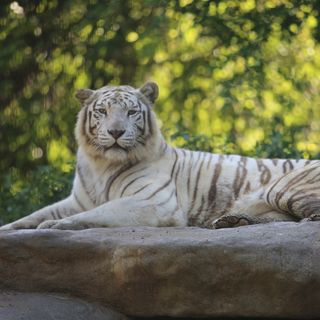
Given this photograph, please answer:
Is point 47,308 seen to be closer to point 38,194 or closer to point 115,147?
point 115,147

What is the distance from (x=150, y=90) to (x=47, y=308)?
1954 millimetres

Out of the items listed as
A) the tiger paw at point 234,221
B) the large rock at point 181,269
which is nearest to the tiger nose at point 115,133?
the tiger paw at point 234,221

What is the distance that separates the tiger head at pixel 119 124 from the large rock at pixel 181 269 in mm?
1115

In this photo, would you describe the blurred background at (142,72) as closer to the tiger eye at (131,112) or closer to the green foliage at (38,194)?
the green foliage at (38,194)

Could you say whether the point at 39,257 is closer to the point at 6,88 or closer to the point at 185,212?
the point at 185,212

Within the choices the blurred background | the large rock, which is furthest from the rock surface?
the blurred background

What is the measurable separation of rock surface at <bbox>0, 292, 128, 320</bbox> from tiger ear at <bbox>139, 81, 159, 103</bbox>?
181 cm

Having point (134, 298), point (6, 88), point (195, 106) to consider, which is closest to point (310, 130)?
point (195, 106)

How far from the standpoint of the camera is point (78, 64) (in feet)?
29.1

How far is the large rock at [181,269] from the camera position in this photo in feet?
11.2

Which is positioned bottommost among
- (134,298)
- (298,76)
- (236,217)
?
(134,298)

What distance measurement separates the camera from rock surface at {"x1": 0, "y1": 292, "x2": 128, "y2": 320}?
Answer: 3.36m

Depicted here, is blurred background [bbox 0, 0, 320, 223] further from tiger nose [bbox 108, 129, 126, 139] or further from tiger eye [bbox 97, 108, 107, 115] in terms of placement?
tiger nose [bbox 108, 129, 126, 139]

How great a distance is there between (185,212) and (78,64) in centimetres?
438
